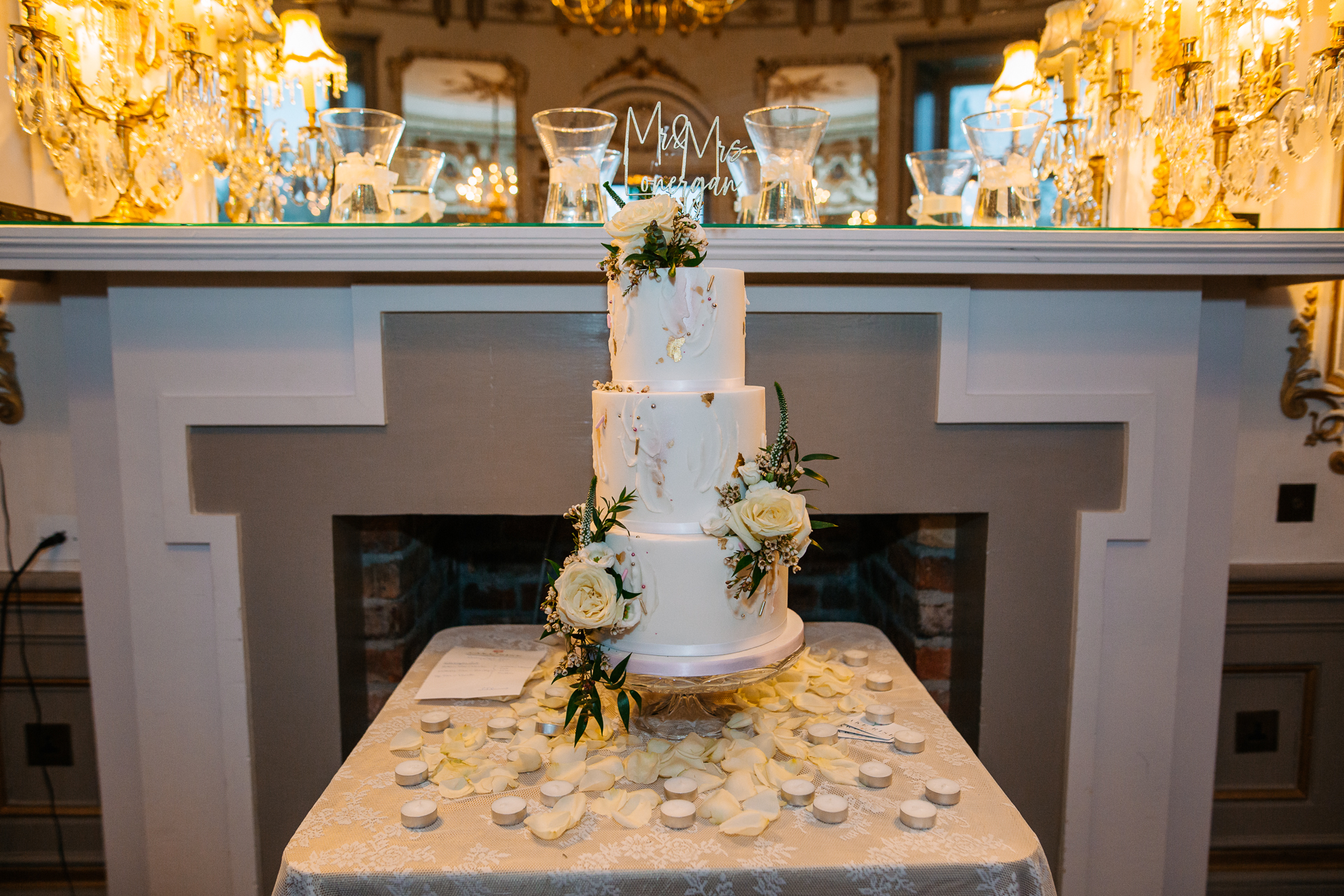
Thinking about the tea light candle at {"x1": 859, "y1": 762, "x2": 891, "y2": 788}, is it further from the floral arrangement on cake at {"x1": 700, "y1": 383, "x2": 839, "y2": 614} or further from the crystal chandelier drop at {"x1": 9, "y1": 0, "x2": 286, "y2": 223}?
the crystal chandelier drop at {"x1": 9, "y1": 0, "x2": 286, "y2": 223}

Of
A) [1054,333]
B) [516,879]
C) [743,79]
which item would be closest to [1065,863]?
[1054,333]

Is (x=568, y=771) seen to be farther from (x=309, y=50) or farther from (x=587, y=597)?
(x=309, y=50)

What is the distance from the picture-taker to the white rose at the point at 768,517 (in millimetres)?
1033

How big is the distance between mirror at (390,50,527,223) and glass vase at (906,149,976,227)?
2.76 ft

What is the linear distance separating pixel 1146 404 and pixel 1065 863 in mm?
970

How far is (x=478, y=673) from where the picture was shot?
1448 mm

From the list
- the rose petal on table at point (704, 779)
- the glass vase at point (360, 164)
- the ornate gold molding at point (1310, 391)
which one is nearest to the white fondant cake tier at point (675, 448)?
the rose petal on table at point (704, 779)

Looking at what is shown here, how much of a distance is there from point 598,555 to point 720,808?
37cm

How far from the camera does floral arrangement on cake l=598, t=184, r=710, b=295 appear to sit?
106 centimetres

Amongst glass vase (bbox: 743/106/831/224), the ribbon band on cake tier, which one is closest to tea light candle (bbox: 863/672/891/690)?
the ribbon band on cake tier

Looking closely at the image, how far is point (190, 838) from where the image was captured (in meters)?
1.56

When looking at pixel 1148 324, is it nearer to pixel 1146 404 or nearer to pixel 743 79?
pixel 1146 404

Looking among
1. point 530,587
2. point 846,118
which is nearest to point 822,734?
point 530,587

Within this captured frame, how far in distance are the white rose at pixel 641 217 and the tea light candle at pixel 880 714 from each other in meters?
0.84
